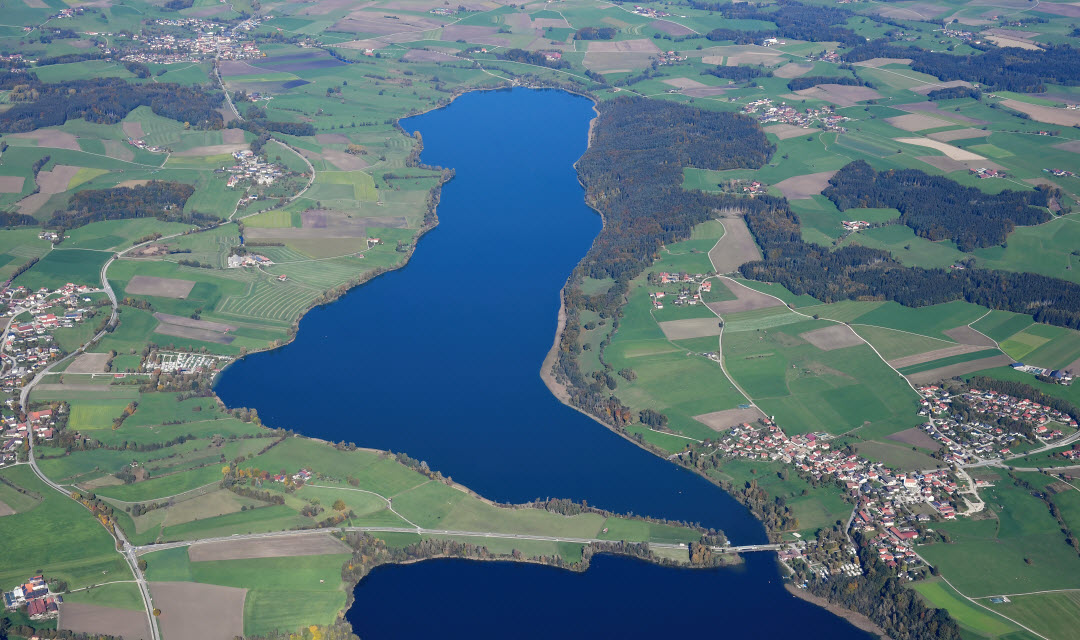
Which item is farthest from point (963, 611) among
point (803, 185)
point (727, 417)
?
point (803, 185)

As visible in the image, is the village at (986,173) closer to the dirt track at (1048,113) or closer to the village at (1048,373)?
the dirt track at (1048,113)

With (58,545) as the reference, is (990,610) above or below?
above

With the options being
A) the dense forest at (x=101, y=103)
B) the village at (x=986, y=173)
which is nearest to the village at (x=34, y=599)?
the dense forest at (x=101, y=103)

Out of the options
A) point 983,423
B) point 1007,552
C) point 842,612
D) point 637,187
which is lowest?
point 842,612

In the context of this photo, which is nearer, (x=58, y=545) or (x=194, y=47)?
(x=58, y=545)

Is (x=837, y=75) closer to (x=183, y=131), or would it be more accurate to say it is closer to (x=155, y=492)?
(x=183, y=131)

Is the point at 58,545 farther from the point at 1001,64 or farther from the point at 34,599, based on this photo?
the point at 1001,64
